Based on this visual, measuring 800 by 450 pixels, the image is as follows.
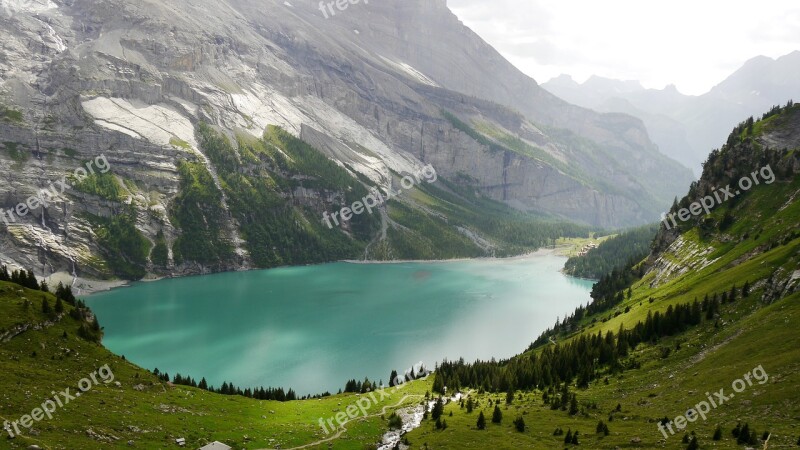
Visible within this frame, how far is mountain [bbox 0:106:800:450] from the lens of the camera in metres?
35.2

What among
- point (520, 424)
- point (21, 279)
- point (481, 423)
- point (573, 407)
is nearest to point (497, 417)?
point (481, 423)

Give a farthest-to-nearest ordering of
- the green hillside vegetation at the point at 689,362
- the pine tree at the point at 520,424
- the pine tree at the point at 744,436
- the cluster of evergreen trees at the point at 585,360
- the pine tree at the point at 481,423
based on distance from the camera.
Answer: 1. the cluster of evergreen trees at the point at 585,360
2. the pine tree at the point at 481,423
3. the pine tree at the point at 520,424
4. the green hillside vegetation at the point at 689,362
5. the pine tree at the point at 744,436

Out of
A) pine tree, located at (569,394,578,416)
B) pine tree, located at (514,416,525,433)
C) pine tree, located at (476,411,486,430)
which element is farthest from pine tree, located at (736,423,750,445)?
pine tree, located at (476,411,486,430)

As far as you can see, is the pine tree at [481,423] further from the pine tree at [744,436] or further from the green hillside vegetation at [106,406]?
the pine tree at [744,436]

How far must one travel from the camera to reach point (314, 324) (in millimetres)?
131000

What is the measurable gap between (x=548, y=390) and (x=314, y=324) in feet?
271

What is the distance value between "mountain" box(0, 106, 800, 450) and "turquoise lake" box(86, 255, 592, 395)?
31.4m

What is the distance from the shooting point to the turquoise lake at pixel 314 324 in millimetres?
98688

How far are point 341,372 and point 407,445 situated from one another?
53.3 metres

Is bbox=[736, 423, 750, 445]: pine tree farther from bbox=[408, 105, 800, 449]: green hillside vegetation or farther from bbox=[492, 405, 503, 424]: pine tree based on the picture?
bbox=[492, 405, 503, 424]: pine tree

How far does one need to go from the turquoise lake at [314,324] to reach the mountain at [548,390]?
103ft

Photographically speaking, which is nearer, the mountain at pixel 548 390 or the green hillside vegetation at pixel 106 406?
the green hillside vegetation at pixel 106 406

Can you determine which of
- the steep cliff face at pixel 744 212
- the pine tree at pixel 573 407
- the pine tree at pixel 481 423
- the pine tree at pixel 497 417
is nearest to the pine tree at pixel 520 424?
the pine tree at pixel 497 417

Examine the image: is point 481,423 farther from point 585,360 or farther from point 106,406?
point 106,406
